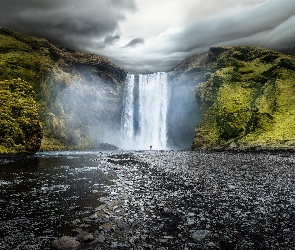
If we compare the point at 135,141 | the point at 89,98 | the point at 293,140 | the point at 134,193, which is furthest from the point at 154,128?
the point at 134,193

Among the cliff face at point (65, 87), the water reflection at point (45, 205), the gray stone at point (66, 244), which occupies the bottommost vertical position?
the water reflection at point (45, 205)

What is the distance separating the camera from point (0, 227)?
7.79 meters

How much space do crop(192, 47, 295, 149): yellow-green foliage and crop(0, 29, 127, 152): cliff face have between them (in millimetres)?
48301

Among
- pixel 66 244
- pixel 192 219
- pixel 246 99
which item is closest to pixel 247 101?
pixel 246 99

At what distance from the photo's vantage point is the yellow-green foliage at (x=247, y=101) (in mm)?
72688

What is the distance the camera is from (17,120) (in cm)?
4559

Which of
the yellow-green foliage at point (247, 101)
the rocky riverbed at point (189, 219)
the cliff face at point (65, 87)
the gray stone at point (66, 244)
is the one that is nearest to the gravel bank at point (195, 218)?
the rocky riverbed at point (189, 219)

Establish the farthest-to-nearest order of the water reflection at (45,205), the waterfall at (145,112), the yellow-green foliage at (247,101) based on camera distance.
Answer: the waterfall at (145,112) < the yellow-green foliage at (247,101) < the water reflection at (45,205)

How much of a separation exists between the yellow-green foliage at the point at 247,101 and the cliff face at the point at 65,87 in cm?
4830

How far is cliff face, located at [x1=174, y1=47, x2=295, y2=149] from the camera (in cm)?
7288

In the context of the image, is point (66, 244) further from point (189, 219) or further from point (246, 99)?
point (246, 99)

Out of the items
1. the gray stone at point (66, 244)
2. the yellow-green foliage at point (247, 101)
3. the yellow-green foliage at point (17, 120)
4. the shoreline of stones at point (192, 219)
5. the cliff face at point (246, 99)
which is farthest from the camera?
the cliff face at point (246, 99)

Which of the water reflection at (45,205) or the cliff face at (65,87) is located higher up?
the cliff face at (65,87)

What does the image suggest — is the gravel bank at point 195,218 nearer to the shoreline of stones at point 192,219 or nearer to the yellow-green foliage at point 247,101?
the shoreline of stones at point 192,219
